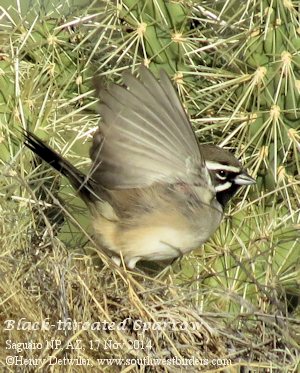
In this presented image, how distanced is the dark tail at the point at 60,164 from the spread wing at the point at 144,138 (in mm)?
58

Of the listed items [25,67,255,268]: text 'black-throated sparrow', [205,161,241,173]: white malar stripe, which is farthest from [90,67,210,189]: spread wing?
[205,161,241,173]: white malar stripe

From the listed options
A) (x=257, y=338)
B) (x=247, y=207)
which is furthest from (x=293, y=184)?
(x=257, y=338)

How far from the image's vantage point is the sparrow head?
3.17m

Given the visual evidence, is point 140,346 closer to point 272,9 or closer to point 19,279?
point 19,279

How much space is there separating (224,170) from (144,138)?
1.23 feet

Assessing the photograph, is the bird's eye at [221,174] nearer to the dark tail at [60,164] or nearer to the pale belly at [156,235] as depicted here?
the pale belly at [156,235]

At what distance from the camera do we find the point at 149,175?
3.06m

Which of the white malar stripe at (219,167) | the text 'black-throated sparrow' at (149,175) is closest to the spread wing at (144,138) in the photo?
the text 'black-throated sparrow' at (149,175)

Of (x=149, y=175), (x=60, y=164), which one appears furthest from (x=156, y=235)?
(x=60, y=164)

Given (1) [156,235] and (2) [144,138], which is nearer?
(2) [144,138]

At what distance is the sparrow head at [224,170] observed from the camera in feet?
10.4

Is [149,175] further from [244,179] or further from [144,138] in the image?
[244,179]

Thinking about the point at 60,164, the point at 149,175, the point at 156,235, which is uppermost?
the point at 60,164

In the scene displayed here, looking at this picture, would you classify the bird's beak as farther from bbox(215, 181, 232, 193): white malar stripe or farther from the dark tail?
the dark tail
